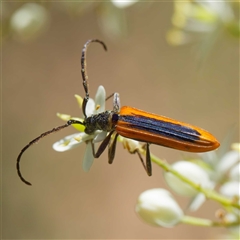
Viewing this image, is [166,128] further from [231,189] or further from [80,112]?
[80,112]

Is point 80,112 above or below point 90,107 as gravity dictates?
above

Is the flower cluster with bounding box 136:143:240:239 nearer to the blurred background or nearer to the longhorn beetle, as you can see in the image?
the longhorn beetle

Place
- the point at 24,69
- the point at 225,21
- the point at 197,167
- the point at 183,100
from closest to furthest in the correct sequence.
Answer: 1. the point at 197,167
2. the point at 225,21
3. the point at 183,100
4. the point at 24,69

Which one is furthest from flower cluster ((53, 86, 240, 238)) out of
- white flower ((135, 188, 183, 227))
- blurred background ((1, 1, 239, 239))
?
blurred background ((1, 1, 239, 239))

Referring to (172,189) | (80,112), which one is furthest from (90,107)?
(80,112)

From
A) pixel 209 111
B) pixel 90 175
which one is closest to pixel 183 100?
pixel 209 111

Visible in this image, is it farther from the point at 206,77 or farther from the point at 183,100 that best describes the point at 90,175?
the point at 206,77
